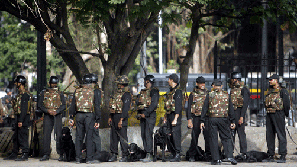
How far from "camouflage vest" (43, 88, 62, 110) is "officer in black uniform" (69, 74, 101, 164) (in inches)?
27.2

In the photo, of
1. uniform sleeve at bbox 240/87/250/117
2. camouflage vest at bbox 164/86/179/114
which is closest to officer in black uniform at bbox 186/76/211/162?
camouflage vest at bbox 164/86/179/114

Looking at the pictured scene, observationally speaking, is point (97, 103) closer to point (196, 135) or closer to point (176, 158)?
point (176, 158)

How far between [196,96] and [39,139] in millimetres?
3876

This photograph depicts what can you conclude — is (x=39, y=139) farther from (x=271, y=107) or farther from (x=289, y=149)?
(x=289, y=149)

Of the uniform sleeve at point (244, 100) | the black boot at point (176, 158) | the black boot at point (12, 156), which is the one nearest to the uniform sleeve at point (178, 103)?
the black boot at point (176, 158)

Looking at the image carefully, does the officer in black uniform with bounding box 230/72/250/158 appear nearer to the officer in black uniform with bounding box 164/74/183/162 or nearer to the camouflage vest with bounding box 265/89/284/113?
the camouflage vest with bounding box 265/89/284/113

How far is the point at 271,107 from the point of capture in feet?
34.9

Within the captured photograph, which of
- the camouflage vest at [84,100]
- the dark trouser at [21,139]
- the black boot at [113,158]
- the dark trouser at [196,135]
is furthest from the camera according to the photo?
the dark trouser at [21,139]

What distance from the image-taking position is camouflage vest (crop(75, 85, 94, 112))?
34.1ft

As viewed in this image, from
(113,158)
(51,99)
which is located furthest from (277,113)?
(51,99)

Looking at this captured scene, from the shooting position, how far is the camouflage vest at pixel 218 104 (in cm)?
1000

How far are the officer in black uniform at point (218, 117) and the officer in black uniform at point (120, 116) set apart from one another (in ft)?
5.96

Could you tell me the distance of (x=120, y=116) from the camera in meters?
11.0

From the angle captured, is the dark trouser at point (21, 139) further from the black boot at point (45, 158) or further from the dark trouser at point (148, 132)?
the dark trouser at point (148, 132)
